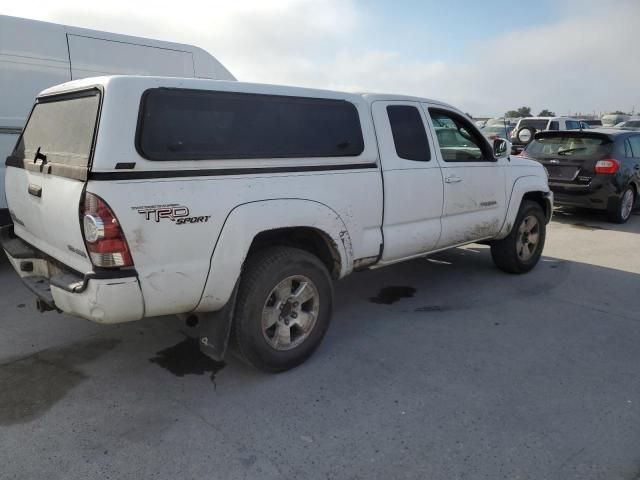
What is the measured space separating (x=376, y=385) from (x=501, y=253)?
3024mm

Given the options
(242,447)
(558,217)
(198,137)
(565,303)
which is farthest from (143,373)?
(558,217)

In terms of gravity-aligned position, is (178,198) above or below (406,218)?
above

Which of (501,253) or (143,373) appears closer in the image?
(143,373)

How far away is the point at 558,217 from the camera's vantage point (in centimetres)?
973

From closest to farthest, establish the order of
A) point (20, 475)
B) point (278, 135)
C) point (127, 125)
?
point (20, 475), point (127, 125), point (278, 135)

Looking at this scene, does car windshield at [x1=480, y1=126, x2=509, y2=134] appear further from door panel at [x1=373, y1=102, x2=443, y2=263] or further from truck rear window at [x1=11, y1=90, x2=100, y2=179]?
truck rear window at [x1=11, y1=90, x2=100, y2=179]

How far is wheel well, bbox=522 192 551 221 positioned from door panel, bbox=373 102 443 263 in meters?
1.85

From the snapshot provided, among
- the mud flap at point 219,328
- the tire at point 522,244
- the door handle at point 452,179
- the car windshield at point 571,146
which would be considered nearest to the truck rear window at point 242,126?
the mud flap at point 219,328

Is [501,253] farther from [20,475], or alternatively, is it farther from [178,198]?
[20,475]

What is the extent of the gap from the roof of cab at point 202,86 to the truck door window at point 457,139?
28.2 inches

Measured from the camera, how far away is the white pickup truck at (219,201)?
266cm

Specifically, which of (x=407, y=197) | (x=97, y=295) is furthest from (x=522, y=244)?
(x=97, y=295)

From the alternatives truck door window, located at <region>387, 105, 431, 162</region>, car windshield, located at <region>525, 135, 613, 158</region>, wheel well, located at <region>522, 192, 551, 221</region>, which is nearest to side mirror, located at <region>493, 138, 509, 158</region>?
wheel well, located at <region>522, 192, 551, 221</region>

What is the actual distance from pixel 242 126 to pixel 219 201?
1.82ft
